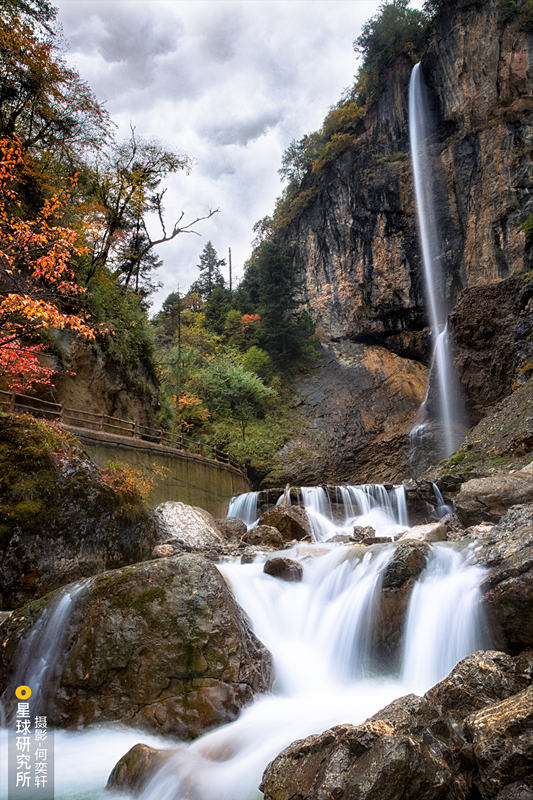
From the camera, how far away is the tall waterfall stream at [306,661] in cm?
379

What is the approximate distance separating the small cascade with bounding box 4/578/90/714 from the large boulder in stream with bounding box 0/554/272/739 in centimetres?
7

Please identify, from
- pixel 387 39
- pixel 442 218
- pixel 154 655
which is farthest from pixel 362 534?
pixel 387 39

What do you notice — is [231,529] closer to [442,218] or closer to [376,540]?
[376,540]

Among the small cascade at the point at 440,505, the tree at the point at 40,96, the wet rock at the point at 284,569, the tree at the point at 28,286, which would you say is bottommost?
the wet rock at the point at 284,569

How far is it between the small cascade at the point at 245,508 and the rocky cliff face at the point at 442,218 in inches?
255

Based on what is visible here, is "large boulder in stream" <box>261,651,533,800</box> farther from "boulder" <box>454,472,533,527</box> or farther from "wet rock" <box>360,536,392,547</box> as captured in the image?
"wet rock" <box>360,536,392,547</box>

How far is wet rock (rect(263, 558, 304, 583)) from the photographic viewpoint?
25.9 feet

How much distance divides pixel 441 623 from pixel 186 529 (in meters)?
7.90

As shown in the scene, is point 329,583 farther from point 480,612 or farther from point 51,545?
point 51,545

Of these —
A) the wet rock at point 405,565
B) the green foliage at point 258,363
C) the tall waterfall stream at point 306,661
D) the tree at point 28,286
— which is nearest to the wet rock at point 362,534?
the tall waterfall stream at point 306,661

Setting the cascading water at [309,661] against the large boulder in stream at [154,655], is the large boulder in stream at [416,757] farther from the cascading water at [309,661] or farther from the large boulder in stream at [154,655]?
the large boulder in stream at [154,655]

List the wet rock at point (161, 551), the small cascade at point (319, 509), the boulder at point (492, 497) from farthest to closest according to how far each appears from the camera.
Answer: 1. the small cascade at point (319, 509)
2. the wet rock at point (161, 551)
3. the boulder at point (492, 497)

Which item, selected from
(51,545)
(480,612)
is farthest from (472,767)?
(51,545)

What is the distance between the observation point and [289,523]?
44.8 feet
